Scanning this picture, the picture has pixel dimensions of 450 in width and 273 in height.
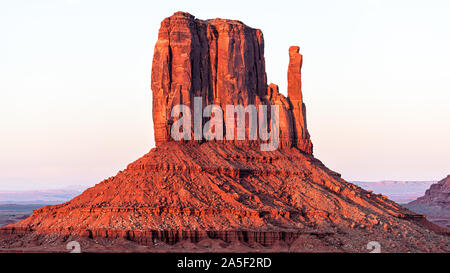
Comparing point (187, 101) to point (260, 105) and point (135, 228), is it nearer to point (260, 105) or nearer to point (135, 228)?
point (260, 105)

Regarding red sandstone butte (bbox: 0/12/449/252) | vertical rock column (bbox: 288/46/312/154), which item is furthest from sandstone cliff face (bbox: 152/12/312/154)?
red sandstone butte (bbox: 0/12/449/252)

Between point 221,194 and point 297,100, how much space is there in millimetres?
23024

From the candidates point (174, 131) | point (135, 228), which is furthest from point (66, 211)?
point (174, 131)

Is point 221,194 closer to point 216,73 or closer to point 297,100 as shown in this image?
point 216,73

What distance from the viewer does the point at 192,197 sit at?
286 ft

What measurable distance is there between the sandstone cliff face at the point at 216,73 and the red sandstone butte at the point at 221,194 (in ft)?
0.41

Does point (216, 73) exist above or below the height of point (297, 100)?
above

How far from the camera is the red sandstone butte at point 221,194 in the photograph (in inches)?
3270

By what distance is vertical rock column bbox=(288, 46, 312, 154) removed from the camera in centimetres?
10525

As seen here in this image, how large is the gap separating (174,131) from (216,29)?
47.5 feet

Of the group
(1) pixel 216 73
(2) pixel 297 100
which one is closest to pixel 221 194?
(1) pixel 216 73

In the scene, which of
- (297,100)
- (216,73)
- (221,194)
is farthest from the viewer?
(297,100)

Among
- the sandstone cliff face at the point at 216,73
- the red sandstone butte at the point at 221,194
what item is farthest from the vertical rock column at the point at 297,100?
the red sandstone butte at the point at 221,194

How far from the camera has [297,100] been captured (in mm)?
107250
